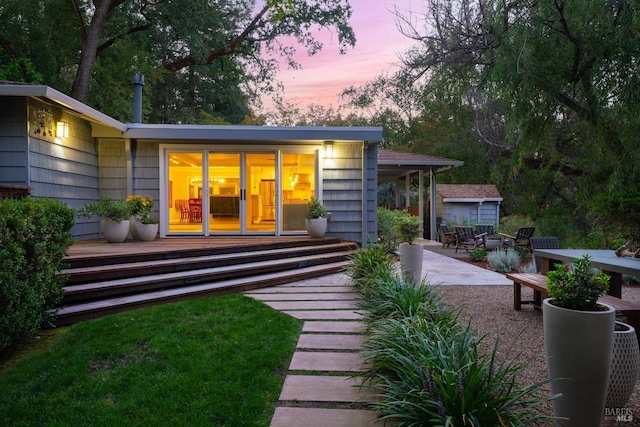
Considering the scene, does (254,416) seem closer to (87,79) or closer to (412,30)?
(412,30)

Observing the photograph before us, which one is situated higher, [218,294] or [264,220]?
[264,220]

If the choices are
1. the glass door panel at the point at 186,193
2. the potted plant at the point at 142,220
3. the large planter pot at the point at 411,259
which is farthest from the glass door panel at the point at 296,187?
the large planter pot at the point at 411,259

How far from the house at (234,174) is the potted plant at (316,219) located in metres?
0.45

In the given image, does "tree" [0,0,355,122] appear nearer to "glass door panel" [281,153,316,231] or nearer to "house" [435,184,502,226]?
"glass door panel" [281,153,316,231]

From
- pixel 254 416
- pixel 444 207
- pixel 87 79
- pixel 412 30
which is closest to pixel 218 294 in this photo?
pixel 254 416

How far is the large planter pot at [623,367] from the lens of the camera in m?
2.23

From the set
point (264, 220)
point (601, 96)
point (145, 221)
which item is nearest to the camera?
point (601, 96)

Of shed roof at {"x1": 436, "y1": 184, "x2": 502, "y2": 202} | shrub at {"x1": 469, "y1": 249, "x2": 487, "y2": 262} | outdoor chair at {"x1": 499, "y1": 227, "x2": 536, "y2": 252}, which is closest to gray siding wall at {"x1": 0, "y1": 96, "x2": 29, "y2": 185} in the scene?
shrub at {"x1": 469, "y1": 249, "x2": 487, "y2": 262}

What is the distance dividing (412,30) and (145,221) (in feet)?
17.3

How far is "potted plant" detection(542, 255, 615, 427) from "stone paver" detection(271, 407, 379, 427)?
0.98 metres

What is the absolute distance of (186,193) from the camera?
804 centimetres

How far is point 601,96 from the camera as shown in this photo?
13.1ft

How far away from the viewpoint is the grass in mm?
2135

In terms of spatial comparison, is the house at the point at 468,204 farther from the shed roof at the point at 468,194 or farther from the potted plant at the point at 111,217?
the potted plant at the point at 111,217
